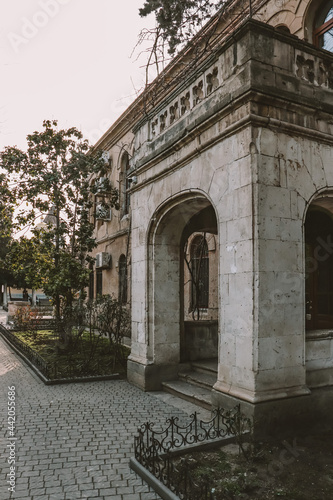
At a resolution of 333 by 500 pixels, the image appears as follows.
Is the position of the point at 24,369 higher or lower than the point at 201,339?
lower

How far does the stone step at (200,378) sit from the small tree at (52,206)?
5.33 m

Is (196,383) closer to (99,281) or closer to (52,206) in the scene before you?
(52,206)

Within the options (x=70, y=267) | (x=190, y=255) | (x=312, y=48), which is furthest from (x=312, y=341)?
(x=70, y=267)

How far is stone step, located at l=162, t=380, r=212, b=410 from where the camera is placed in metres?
6.88

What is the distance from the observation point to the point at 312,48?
6180mm

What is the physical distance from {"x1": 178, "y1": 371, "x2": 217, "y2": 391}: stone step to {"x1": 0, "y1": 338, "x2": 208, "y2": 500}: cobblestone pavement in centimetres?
74

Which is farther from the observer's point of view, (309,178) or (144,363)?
(144,363)

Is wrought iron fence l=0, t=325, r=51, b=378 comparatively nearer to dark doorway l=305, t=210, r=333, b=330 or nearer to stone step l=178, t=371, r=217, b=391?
stone step l=178, t=371, r=217, b=391

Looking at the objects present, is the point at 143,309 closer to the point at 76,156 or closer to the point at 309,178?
the point at 309,178

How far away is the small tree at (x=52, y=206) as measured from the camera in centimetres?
1239

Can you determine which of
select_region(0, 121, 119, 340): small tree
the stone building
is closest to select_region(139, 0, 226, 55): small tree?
the stone building

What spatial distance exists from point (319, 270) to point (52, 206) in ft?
30.4

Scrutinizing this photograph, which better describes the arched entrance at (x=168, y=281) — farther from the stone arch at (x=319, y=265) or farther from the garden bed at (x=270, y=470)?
the garden bed at (x=270, y=470)

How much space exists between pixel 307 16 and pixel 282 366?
8328mm
